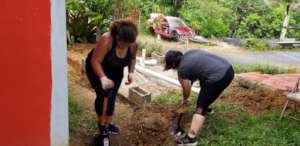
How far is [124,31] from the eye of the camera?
4.19 metres

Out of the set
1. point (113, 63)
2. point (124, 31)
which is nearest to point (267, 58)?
point (113, 63)

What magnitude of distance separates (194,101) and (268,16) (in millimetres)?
11225

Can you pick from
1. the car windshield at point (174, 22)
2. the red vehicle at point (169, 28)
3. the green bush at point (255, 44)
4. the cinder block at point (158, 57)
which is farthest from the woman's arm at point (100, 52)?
the green bush at point (255, 44)

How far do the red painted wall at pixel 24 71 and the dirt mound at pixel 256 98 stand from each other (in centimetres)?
352

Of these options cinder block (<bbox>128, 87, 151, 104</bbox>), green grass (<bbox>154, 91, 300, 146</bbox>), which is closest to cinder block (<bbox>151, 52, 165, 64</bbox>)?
green grass (<bbox>154, 91, 300, 146</bbox>)

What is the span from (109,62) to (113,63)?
44mm

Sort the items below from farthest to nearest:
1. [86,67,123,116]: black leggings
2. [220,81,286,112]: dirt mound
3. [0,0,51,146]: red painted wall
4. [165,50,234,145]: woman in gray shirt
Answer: [220,81,286,112]: dirt mound
[165,50,234,145]: woman in gray shirt
[86,67,123,116]: black leggings
[0,0,51,146]: red painted wall

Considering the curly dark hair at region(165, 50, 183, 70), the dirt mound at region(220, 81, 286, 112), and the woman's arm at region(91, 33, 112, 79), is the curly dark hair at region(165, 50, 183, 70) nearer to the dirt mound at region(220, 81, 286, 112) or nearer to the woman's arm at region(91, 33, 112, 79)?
the woman's arm at region(91, 33, 112, 79)

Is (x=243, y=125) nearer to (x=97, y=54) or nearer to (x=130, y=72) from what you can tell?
(x=130, y=72)

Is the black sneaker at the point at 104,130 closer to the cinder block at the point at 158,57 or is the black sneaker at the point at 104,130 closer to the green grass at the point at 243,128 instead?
the green grass at the point at 243,128

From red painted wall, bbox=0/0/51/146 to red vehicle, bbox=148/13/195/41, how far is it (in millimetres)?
10498

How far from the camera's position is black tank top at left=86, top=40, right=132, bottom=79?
14.3ft

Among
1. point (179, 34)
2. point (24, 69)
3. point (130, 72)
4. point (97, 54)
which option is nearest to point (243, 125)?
point (130, 72)

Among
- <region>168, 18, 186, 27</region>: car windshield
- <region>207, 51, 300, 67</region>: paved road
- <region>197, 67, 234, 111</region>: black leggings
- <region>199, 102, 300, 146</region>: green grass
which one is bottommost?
<region>207, 51, 300, 67</region>: paved road
